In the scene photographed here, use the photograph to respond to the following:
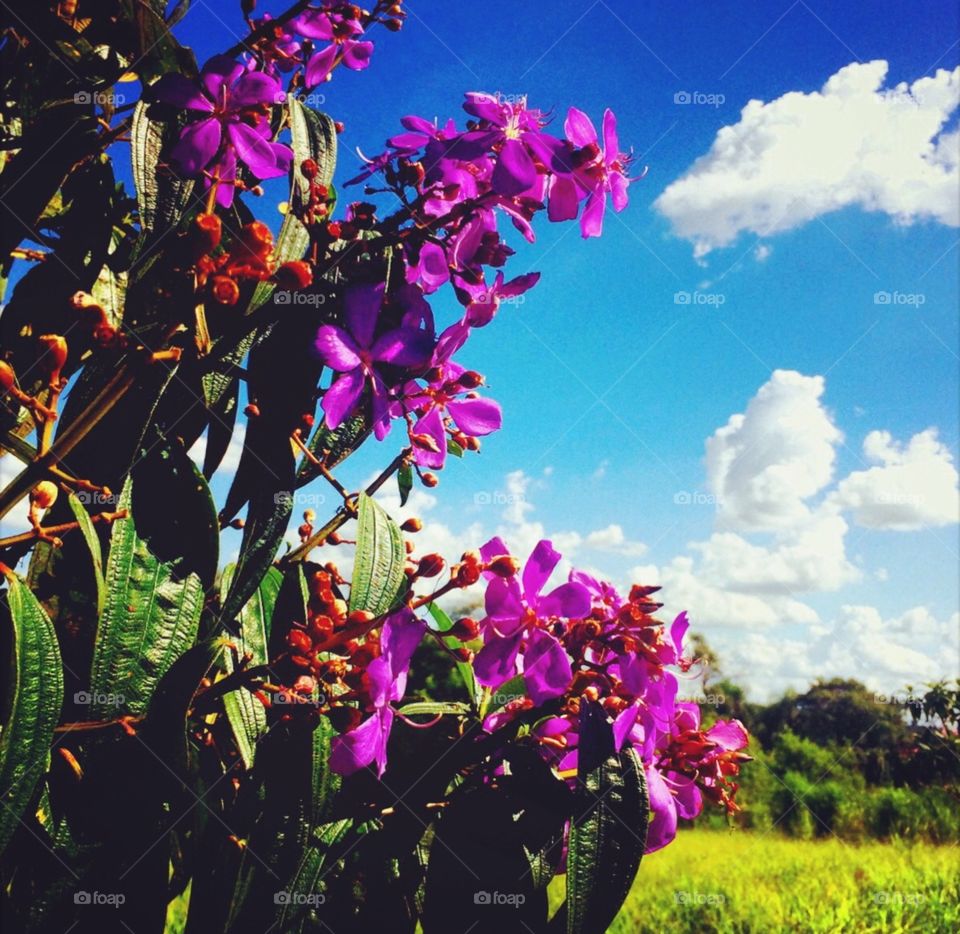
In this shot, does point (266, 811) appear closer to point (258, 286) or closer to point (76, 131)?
point (258, 286)

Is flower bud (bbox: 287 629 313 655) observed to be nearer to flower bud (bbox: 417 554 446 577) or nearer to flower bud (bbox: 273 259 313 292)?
flower bud (bbox: 417 554 446 577)

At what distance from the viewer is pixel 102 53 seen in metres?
1.17

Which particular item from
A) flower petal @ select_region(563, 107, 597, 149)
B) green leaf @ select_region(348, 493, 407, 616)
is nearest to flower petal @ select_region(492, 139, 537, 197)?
flower petal @ select_region(563, 107, 597, 149)

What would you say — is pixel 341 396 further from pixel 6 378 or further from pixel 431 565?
pixel 6 378

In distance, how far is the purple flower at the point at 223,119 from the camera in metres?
0.88

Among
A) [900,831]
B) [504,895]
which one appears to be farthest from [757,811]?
[504,895]

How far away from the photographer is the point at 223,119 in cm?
91

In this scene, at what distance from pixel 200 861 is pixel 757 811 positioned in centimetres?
1203

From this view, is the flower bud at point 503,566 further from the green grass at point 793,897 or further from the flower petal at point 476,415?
the green grass at point 793,897

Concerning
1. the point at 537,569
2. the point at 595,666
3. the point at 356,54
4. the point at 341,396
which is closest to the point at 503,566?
the point at 537,569

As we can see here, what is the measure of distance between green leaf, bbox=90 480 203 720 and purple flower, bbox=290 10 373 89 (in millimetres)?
705

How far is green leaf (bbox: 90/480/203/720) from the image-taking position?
0.79m

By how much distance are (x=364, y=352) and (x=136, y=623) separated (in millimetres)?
384

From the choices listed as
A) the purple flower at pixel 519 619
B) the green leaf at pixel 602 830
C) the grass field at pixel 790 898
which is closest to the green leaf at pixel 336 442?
the purple flower at pixel 519 619
